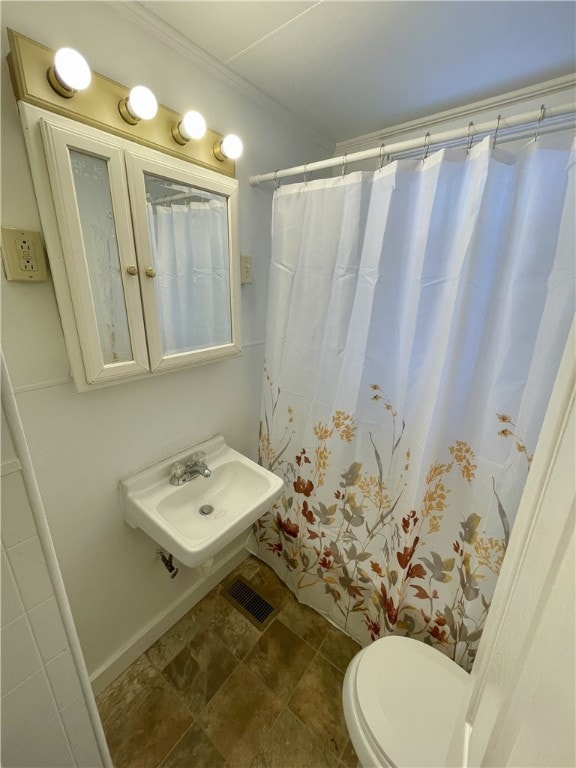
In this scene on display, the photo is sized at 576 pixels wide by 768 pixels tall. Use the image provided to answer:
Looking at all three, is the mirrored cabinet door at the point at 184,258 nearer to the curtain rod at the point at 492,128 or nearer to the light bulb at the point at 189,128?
the light bulb at the point at 189,128

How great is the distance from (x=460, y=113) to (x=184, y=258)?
120 cm

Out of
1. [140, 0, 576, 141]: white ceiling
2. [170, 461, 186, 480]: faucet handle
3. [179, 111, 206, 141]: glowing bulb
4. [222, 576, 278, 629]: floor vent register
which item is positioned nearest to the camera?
[140, 0, 576, 141]: white ceiling

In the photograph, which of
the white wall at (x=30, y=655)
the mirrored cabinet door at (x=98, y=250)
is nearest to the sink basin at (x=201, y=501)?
the white wall at (x=30, y=655)

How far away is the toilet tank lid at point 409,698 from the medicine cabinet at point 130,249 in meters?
1.17

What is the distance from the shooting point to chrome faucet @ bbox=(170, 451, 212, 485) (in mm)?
1177

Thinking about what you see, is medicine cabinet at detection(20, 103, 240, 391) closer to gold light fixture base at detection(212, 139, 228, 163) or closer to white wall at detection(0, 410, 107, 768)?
gold light fixture base at detection(212, 139, 228, 163)

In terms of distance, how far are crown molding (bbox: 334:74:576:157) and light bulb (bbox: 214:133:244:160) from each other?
2.28 ft

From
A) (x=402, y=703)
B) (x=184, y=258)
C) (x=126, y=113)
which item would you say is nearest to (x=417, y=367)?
(x=184, y=258)

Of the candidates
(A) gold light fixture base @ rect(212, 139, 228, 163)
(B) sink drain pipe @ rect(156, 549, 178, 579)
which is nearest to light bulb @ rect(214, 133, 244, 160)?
(A) gold light fixture base @ rect(212, 139, 228, 163)

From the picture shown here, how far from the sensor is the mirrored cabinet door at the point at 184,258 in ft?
2.99

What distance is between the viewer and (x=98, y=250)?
0.84 metres

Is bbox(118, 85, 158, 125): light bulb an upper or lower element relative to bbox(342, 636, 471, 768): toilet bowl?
upper

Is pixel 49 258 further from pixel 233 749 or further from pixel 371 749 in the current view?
pixel 233 749

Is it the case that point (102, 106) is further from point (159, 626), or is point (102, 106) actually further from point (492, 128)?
point (159, 626)
